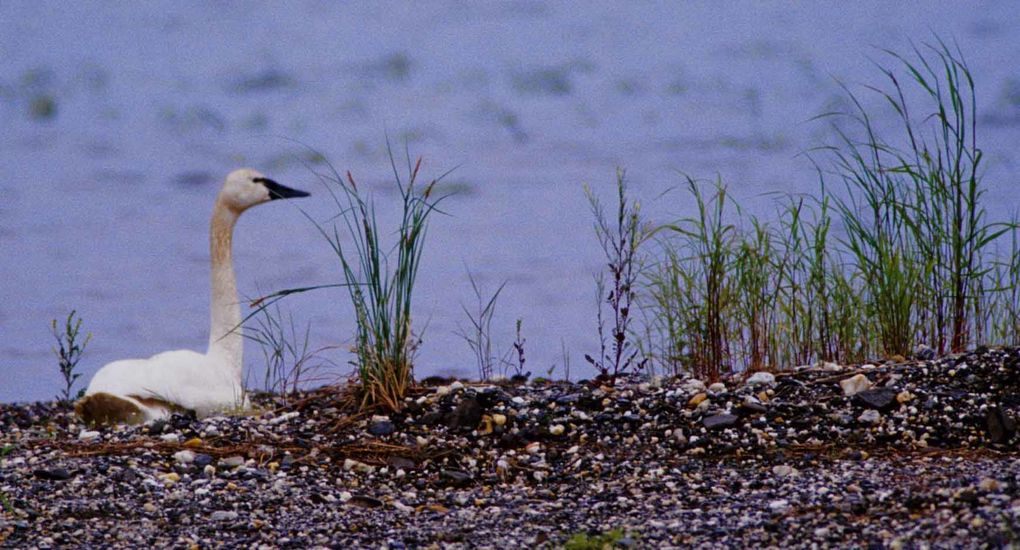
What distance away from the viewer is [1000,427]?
17.4ft

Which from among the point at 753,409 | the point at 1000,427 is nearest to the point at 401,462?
the point at 753,409

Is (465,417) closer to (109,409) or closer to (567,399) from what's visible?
(567,399)

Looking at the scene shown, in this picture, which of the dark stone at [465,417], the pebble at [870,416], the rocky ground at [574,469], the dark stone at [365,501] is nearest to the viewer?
the rocky ground at [574,469]

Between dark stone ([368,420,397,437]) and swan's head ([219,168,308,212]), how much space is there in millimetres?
3841

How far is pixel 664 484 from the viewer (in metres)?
5.02

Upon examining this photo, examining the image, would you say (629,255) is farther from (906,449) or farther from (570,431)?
(906,449)

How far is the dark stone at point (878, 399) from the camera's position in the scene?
18.5ft

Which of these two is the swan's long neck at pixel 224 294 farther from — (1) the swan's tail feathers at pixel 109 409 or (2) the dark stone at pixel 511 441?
(2) the dark stone at pixel 511 441

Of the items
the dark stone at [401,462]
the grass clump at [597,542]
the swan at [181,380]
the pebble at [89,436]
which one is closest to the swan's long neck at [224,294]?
the swan at [181,380]

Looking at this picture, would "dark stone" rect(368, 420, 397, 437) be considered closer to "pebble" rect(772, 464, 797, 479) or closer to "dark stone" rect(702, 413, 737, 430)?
"dark stone" rect(702, 413, 737, 430)

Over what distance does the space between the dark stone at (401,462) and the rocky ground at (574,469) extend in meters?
0.01

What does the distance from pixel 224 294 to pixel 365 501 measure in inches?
162

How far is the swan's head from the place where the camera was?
9.23 metres

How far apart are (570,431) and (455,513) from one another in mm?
1009
